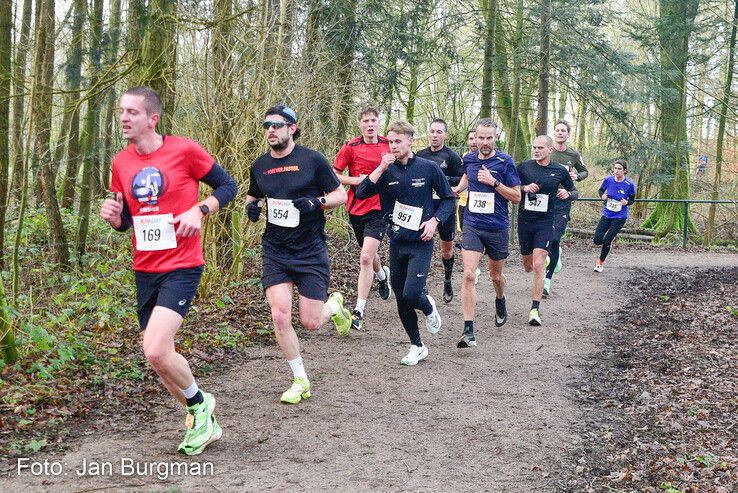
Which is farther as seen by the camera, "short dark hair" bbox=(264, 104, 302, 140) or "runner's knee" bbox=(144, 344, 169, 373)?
"short dark hair" bbox=(264, 104, 302, 140)

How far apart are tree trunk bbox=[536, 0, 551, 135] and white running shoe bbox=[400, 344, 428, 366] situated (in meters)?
11.6

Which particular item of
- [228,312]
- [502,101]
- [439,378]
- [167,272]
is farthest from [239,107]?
[502,101]

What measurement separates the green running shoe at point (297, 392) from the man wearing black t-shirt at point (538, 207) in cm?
406

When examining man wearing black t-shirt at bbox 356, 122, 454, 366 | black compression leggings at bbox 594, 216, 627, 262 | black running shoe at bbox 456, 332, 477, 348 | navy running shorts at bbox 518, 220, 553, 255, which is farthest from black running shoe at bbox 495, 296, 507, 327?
black compression leggings at bbox 594, 216, 627, 262

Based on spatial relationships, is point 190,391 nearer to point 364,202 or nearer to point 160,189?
point 160,189

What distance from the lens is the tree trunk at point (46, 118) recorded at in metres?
7.54

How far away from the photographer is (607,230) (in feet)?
45.5

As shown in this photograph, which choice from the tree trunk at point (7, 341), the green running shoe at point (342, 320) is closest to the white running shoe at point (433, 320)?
the green running shoe at point (342, 320)

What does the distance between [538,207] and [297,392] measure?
4.54 m

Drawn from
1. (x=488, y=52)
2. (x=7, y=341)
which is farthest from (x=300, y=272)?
(x=488, y=52)

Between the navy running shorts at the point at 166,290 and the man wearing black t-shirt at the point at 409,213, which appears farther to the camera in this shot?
the man wearing black t-shirt at the point at 409,213

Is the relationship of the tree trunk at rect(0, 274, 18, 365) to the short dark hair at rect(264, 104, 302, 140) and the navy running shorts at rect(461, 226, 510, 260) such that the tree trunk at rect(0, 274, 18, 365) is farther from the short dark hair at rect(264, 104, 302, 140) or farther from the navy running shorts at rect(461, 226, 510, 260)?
the navy running shorts at rect(461, 226, 510, 260)

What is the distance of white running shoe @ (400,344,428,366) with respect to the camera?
7469mm

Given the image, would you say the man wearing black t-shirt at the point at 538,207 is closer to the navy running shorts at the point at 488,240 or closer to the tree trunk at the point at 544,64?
the navy running shorts at the point at 488,240
